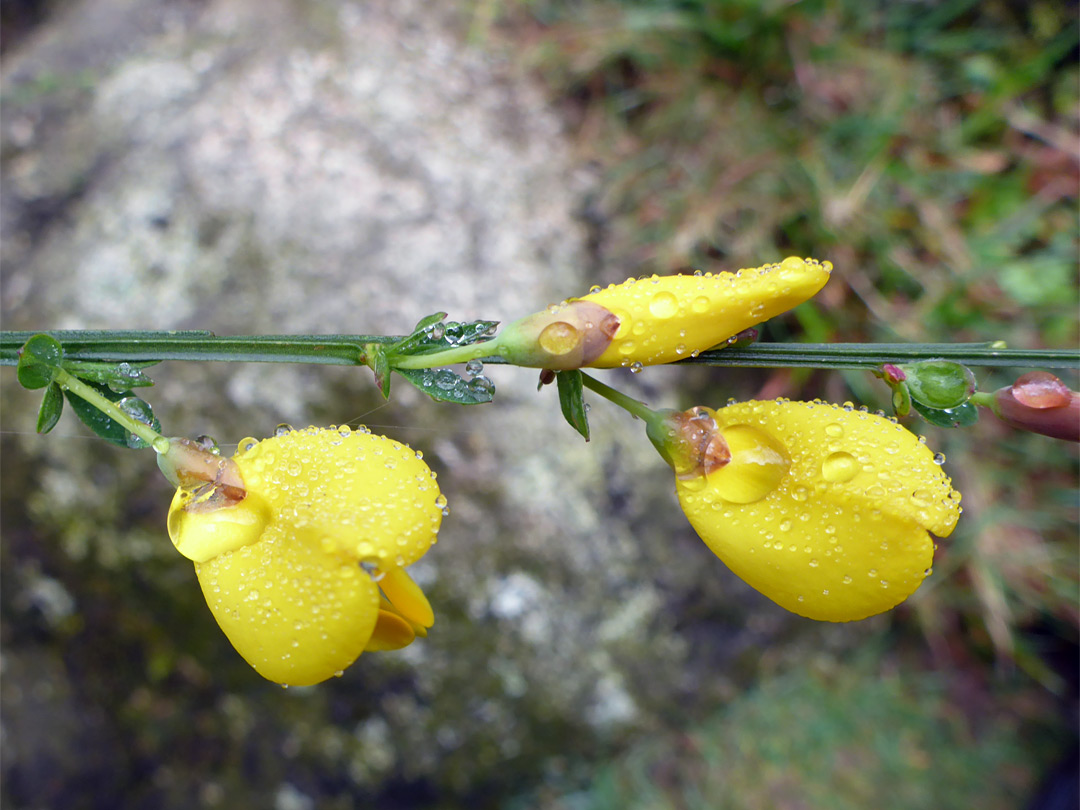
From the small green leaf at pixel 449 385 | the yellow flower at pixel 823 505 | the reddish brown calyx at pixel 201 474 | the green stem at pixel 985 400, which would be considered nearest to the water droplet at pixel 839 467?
the yellow flower at pixel 823 505

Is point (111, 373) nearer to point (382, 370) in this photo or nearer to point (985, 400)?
point (382, 370)

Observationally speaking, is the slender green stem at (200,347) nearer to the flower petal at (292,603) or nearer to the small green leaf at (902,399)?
the flower petal at (292,603)

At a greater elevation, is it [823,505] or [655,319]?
[655,319]

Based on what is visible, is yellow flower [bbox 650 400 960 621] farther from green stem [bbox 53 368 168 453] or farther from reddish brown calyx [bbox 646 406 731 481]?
green stem [bbox 53 368 168 453]

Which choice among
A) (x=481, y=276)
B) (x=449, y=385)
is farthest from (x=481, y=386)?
(x=481, y=276)

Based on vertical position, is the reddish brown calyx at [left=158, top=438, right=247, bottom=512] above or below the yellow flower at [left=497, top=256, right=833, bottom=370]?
below

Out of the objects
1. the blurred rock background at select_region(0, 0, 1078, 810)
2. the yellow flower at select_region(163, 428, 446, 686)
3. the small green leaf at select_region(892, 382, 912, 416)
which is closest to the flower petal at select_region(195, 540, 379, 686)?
the yellow flower at select_region(163, 428, 446, 686)
